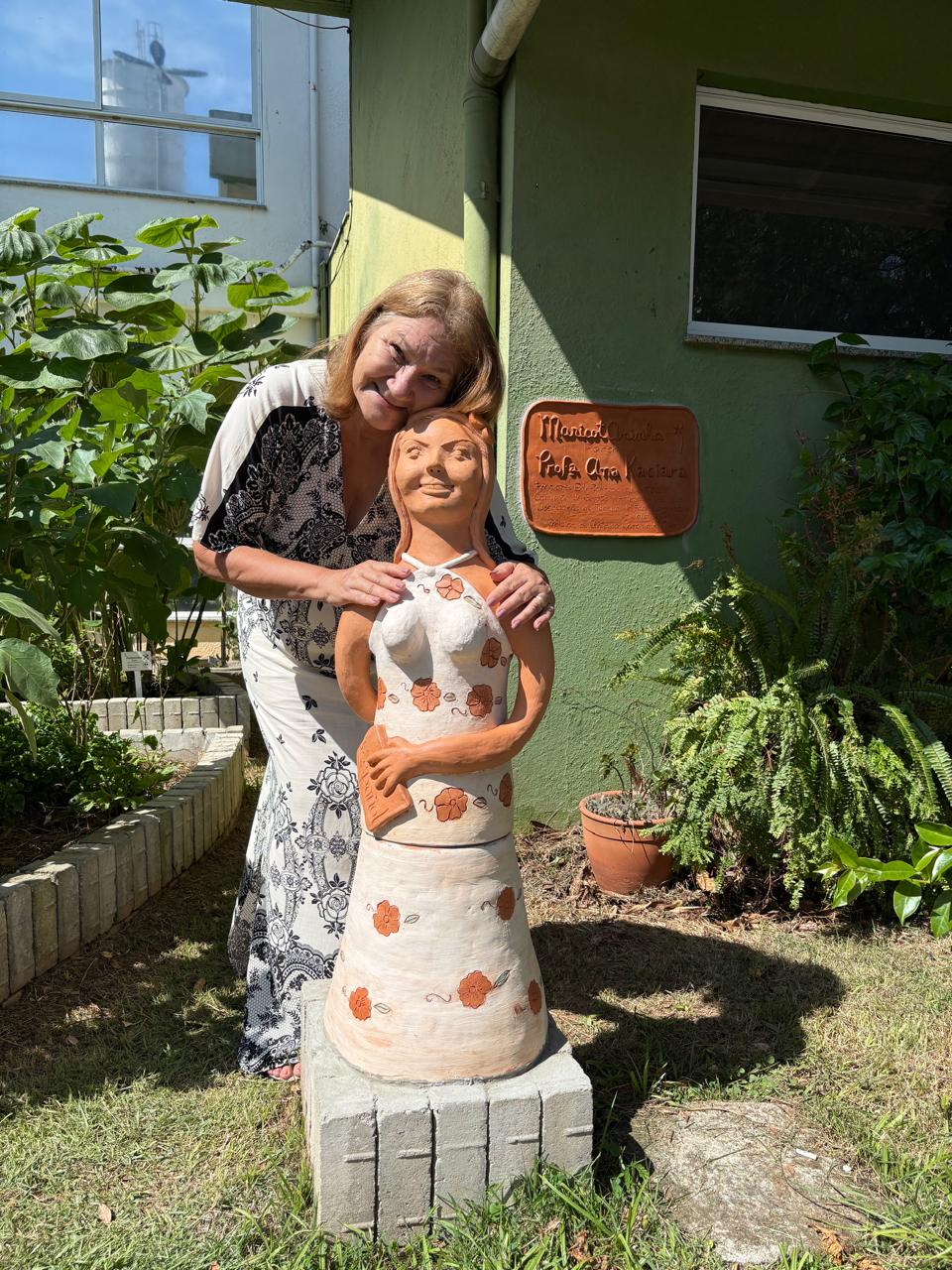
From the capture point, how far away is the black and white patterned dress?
7.32ft

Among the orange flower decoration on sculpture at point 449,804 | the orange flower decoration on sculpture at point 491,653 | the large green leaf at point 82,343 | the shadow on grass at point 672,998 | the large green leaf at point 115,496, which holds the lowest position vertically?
the shadow on grass at point 672,998

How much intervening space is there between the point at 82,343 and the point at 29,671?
151cm

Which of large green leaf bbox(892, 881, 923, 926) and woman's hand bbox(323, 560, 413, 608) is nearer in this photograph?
large green leaf bbox(892, 881, 923, 926)

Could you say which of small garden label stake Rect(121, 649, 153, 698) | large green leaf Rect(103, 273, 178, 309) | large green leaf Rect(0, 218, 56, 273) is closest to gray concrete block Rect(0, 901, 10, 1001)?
large green leaf Rect(0, 218, 56, 273)

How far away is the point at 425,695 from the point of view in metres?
1.98

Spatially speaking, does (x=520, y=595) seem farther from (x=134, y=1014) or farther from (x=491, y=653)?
(x=134, y=1014)

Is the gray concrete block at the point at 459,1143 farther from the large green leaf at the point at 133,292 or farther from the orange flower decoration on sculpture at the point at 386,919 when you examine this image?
the large green leaf at the point at 133,292

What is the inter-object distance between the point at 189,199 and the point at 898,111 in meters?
6.69

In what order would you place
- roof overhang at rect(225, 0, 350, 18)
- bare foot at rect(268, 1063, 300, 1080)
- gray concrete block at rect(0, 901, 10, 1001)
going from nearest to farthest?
1. bare foot at rect(268, 1063, 300, 1080)
2. gray concrete block at rect(0, 901, 10, 1001)
3. roof overhang at rect(225, 0, 350, 18)

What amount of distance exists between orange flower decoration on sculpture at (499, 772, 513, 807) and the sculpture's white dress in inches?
1.0

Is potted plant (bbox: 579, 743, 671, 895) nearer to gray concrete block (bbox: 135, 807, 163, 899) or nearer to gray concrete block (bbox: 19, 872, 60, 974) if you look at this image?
gray concrete block (bbox: 135, 807, 163, 899)

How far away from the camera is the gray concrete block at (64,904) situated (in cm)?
302

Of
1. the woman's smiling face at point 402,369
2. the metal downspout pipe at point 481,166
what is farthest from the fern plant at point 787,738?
the woman's smiling face at point 402,369

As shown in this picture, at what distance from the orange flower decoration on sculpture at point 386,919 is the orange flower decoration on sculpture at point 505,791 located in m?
0.31
